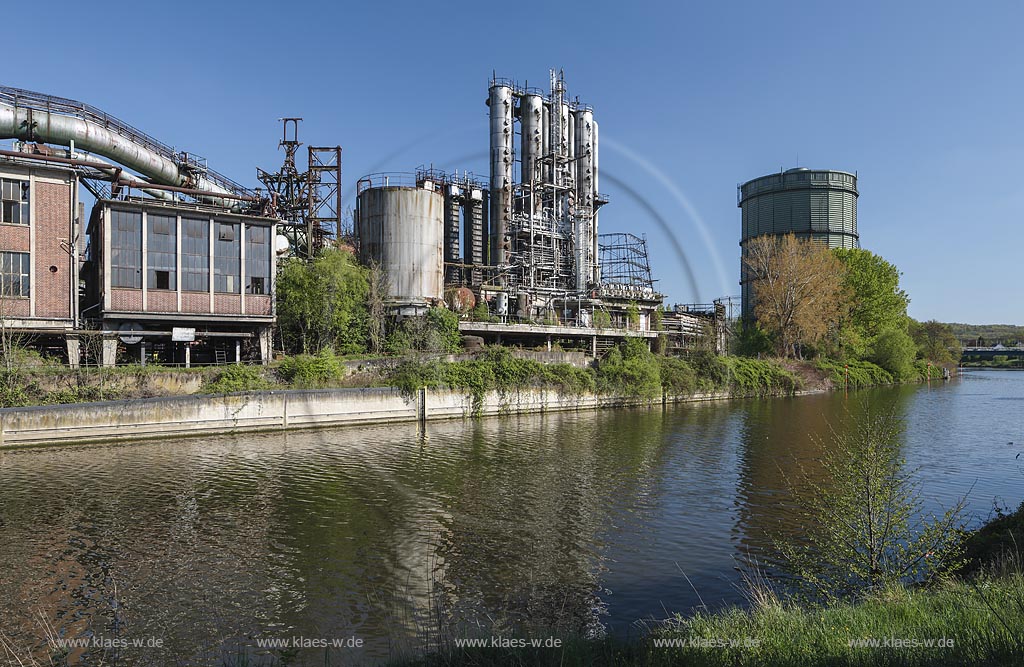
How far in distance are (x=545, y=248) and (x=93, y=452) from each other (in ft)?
156

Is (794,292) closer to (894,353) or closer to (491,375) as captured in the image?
(894,353)

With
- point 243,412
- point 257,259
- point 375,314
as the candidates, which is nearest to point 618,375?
point 375,314

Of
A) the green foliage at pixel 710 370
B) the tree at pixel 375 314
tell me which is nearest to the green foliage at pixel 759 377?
the green foliage at pixel 710 370

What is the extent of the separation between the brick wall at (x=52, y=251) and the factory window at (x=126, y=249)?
223cm

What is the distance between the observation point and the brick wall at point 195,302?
38.8 m

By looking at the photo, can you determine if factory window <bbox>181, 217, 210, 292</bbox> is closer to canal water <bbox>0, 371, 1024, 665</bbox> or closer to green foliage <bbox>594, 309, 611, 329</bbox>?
canal water <bbox>0, 371, 1024, 665</bbox>

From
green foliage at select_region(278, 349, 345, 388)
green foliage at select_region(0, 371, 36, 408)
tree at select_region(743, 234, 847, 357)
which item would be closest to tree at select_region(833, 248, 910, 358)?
tree at select_region(743, 234, 847, 357)

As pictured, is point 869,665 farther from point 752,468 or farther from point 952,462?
point 952,462

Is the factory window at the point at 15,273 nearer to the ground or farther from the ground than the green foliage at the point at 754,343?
farther from the ground

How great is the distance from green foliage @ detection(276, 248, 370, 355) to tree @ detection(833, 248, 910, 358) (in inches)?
2397

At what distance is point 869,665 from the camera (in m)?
6.68

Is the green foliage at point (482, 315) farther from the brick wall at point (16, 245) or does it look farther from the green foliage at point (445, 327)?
the brick wall at point (16, 245)

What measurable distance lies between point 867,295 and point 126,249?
79.1 meters

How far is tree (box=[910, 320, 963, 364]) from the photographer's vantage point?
101938 mm
